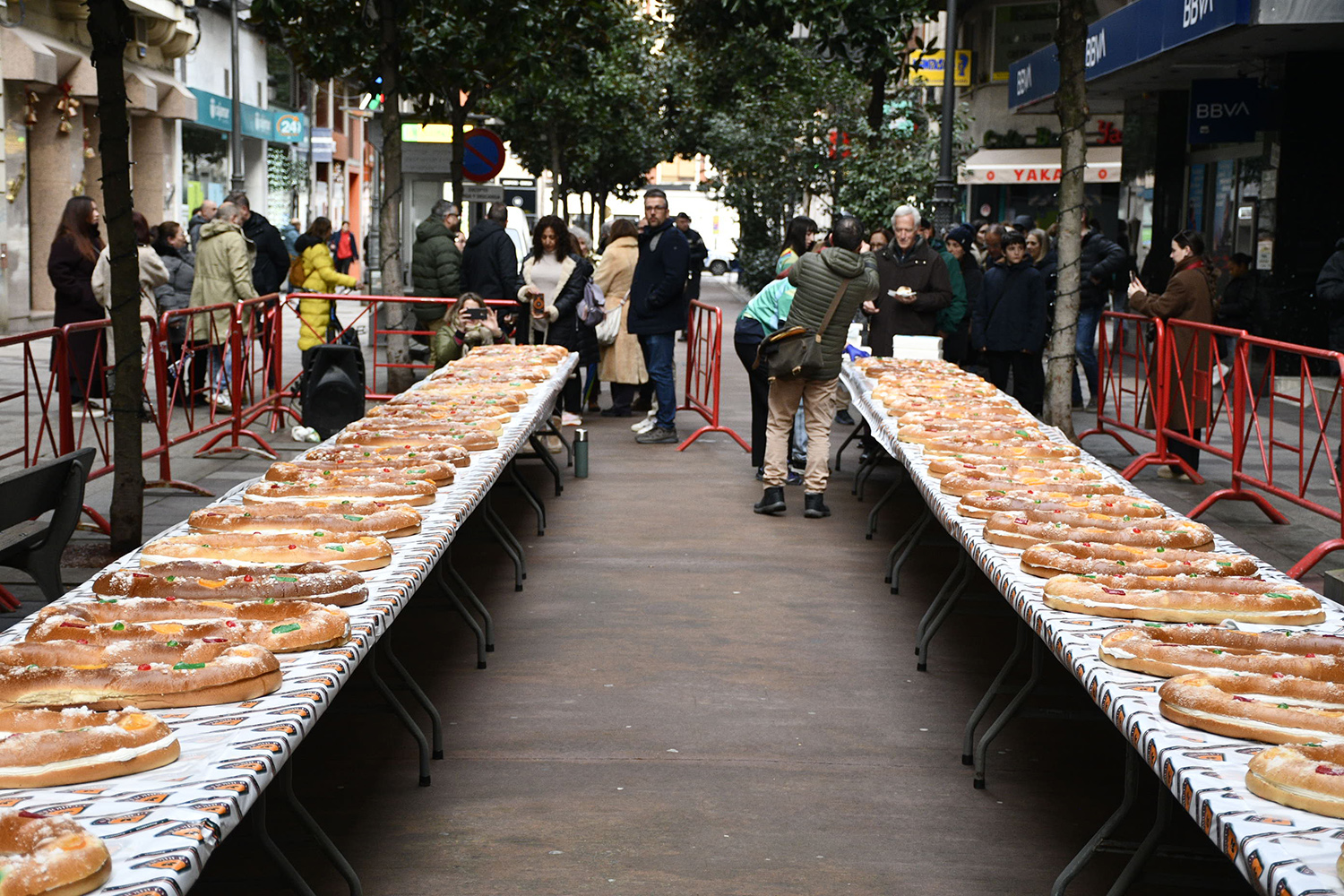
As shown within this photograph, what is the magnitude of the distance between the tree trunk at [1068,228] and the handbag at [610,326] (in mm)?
4204

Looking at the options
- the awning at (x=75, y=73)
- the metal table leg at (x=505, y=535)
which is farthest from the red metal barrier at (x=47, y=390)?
the awning at (x=75, y=73)

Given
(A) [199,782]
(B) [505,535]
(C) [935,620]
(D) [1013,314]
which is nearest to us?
(A) [199,782]

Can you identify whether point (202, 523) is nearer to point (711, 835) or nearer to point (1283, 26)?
point (711, 835)

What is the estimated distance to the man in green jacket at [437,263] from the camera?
15.5 meters

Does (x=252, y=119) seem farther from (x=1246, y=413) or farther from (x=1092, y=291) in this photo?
(x=1246, y=413)

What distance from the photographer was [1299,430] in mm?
9398

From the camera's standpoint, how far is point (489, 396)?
9.23 m

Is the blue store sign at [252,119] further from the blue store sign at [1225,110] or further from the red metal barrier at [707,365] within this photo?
the red metal barrier at [707,365]

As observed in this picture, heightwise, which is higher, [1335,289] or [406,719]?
[1335,289]

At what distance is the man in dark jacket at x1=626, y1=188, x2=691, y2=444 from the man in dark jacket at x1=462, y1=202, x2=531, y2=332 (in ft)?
5.90

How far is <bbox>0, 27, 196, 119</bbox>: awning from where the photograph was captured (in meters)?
22.8

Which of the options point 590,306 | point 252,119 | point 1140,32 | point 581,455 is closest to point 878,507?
point 581,455

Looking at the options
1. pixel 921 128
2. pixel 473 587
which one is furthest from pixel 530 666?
pixel 921 128

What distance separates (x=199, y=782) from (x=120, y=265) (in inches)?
220
